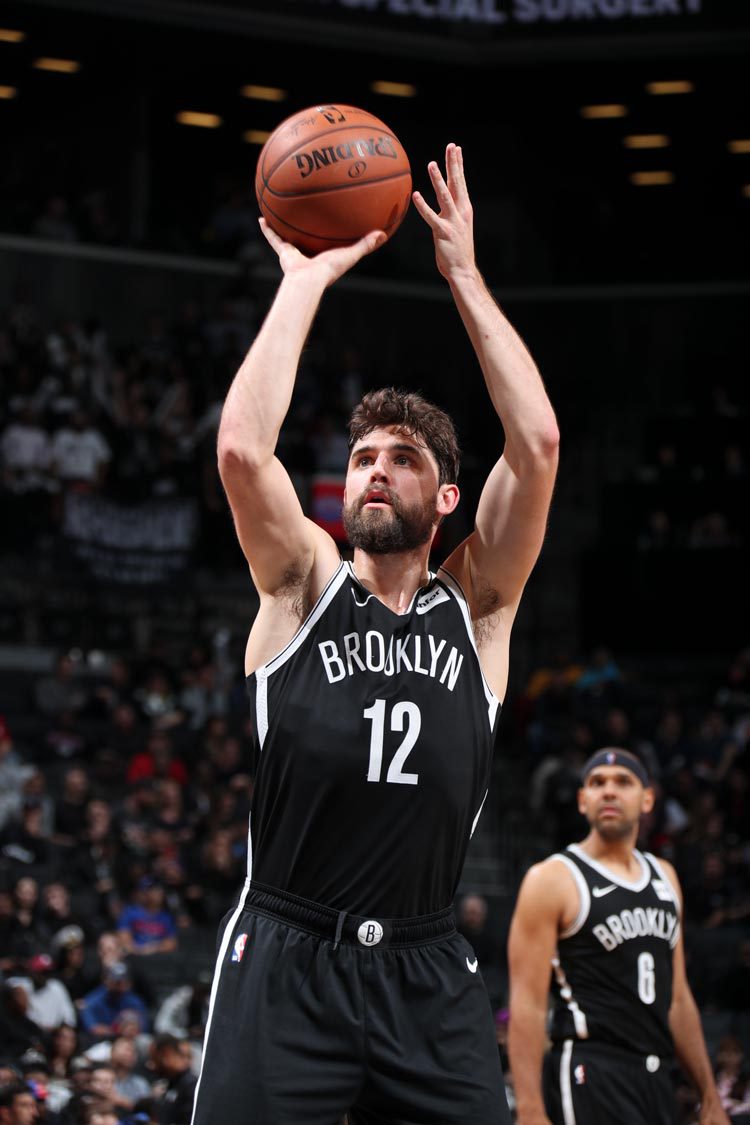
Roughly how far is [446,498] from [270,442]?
605 millimetres

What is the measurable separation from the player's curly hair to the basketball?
1.46 feet

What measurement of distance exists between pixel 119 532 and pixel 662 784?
5.75 m

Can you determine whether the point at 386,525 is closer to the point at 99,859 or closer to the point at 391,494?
the point at 391,494

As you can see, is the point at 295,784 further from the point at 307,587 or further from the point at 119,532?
the point at 119,532

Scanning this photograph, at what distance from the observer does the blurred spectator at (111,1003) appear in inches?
447

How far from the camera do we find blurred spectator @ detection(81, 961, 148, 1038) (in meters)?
11.3

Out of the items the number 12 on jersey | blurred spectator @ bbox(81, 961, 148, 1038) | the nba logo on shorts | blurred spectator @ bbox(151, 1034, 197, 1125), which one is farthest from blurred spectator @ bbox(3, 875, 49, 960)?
the number 12 on jersey

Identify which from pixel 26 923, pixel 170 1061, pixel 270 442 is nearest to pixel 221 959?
pixel 270 442

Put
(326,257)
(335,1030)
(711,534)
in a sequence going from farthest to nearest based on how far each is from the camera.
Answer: (711,534) < (326,257) < (335,1030)

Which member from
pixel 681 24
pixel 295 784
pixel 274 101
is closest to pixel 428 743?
pixel 295 784

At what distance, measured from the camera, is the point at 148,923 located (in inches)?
507

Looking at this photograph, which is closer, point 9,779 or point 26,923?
point 26,923

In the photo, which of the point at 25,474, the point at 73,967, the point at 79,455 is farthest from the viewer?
the point at 79,455

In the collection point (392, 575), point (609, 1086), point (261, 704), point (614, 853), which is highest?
point (392, 575)
